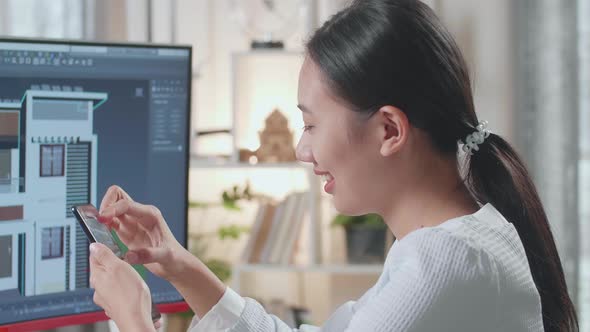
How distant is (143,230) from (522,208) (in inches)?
22.3

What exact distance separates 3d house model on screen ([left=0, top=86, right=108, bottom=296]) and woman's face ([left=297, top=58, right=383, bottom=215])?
0.41 meters

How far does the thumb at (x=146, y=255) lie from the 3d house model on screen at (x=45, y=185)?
15cm

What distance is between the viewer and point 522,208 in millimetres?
1307

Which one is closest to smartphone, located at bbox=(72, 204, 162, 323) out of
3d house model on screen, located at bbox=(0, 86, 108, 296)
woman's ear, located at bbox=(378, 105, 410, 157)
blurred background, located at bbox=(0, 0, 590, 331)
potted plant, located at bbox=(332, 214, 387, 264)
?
3d house model on screen, located at bbox=(0, 86, 108, 296)

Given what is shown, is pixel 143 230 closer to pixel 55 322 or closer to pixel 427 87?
pixel 55 322

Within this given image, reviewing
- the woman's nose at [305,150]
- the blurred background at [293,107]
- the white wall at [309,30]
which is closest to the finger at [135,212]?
the woman's nose at [305,150]

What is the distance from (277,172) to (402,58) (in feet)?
7.37

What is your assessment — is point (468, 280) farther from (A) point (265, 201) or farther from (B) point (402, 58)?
(A) point (265, 201)

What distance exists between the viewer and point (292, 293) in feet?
11.5

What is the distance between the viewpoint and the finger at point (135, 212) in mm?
1391

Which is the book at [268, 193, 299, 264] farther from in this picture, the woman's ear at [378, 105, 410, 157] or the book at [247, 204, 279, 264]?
the woman's ear at [378, 105, 410, 157]

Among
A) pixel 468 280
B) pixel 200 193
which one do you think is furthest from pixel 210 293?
pixel 200 193

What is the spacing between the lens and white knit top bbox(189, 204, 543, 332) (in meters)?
1.11

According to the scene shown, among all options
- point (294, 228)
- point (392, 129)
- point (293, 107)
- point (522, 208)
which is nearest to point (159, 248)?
point (392, 129)
